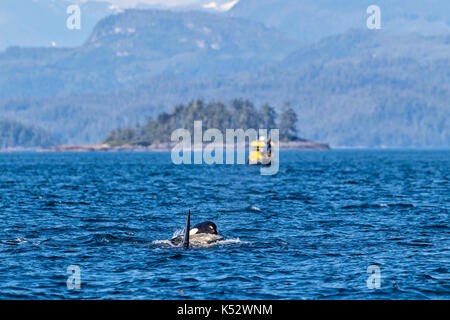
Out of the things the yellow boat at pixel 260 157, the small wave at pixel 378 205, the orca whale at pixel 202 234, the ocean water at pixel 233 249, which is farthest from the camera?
the yellow boat at pixel 260 157

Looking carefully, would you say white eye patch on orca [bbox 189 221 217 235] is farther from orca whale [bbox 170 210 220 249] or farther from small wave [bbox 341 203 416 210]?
small wave [bbox 341 203 416 210]

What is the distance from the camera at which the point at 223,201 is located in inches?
2702

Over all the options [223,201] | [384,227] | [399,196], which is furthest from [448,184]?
[384,227]

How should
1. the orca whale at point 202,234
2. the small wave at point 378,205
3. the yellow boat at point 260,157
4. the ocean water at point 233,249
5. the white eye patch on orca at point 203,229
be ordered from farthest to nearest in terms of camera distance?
the yellow boat at point 260,157 → the small wave at point 378,205 → the white eye patch on orca at point 203,229 → the orca whale at point 202,234 → the ocean water at point 233,249

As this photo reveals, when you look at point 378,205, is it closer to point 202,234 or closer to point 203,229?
point 203,229

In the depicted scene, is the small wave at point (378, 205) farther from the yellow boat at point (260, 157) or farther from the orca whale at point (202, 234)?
the yellow boat at point (260, 157)

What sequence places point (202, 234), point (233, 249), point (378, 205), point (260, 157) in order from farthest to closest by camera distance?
point (260, 157) → point (378, 205) → point (202, 234) → point (233, 249)

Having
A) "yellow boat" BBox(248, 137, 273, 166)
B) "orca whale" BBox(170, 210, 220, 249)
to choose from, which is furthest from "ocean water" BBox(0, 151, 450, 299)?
"yellow boat" BBox(248, 137, 273, 166)

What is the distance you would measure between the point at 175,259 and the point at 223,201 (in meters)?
34.4

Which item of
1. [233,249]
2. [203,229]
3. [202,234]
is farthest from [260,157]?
[233,249]

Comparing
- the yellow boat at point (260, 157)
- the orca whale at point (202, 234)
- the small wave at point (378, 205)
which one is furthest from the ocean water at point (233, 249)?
the yellow boat at point (260, 157)

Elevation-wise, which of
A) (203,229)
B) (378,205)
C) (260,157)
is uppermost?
(203,229)

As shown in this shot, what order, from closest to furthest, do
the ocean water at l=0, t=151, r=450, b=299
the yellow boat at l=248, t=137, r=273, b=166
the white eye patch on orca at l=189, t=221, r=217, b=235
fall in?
1. the ocean water at l=0, t=151, r=450, b=299
2. the white eye patch on orca at l=189, t=221, r=217, b=235
3. the yellow boat at l=248, t=137, r=273, b=166
